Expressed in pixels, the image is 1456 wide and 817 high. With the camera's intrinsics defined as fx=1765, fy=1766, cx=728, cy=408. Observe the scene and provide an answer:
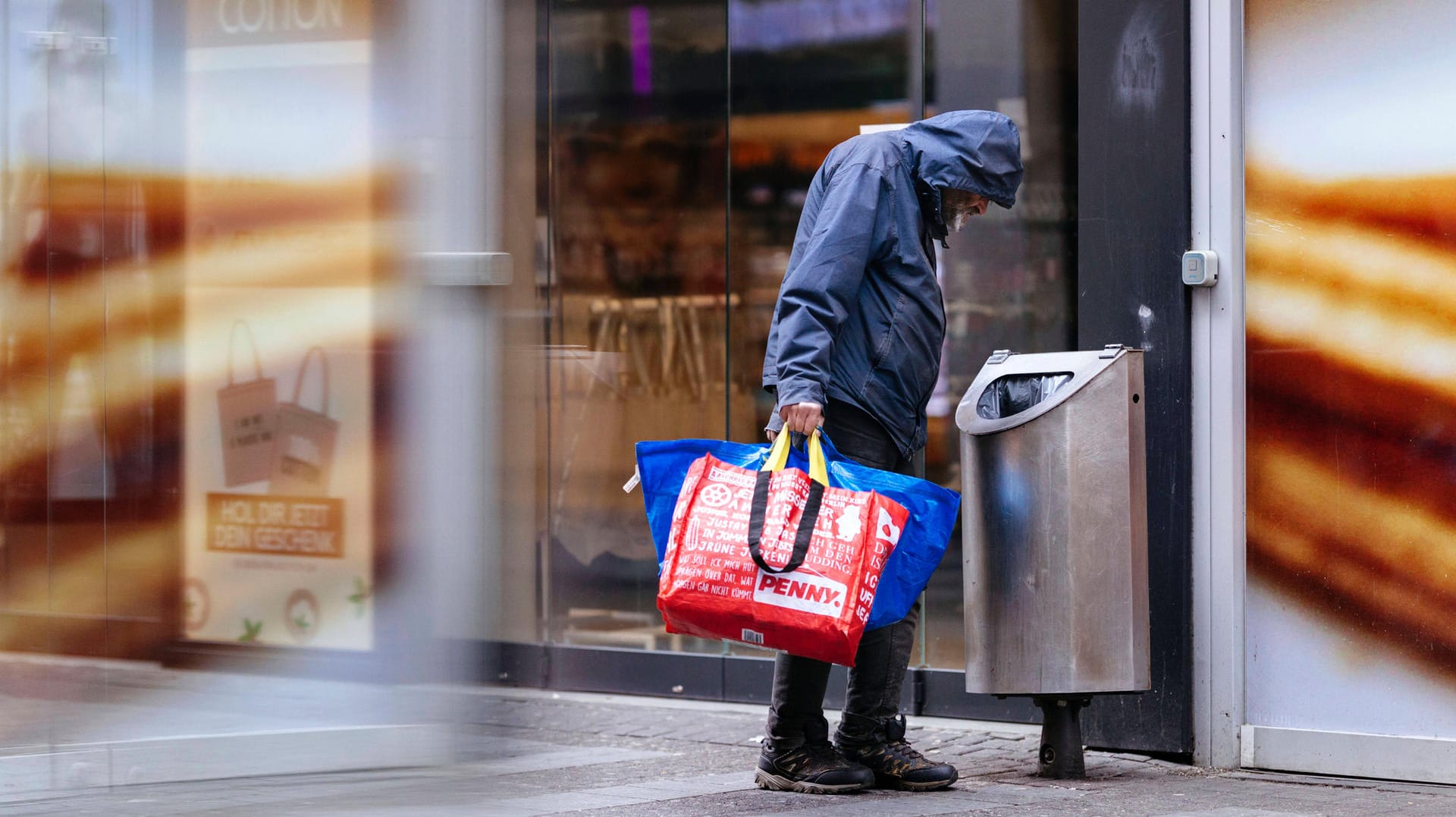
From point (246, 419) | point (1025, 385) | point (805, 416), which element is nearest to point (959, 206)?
point (1025, 385)

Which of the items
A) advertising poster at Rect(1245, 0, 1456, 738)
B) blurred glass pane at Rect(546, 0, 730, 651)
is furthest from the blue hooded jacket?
blurred glass pane at Rect(546, 0, 730, 651)

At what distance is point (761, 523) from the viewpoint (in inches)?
Result: 170

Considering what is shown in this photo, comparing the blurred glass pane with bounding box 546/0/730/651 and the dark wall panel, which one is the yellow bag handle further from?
the blurred glass pane with bounding box 546/0/730/651

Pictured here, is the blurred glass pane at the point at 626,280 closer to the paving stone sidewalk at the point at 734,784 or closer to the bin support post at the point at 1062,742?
the paving stone sidewalk at the point at 734,784

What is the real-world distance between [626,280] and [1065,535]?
2.88 meters

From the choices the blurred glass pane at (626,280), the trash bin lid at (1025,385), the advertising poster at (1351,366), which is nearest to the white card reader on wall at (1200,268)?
the advertising poster at (1351,366)

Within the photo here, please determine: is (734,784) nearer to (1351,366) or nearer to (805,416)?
(805,416)

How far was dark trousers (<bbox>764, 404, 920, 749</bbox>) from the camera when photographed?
15.5 ft

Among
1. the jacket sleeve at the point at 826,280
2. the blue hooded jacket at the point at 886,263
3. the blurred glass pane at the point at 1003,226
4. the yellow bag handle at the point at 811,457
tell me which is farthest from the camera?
the blurred glass pane at the point at 1003,226

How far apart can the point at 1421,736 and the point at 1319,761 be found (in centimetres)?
30

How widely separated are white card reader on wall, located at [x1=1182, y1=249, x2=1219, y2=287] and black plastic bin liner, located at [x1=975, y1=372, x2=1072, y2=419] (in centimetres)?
67

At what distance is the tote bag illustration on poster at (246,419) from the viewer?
220 centimetres

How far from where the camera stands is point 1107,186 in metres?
5.59

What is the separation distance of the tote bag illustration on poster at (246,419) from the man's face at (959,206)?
2.87 m
